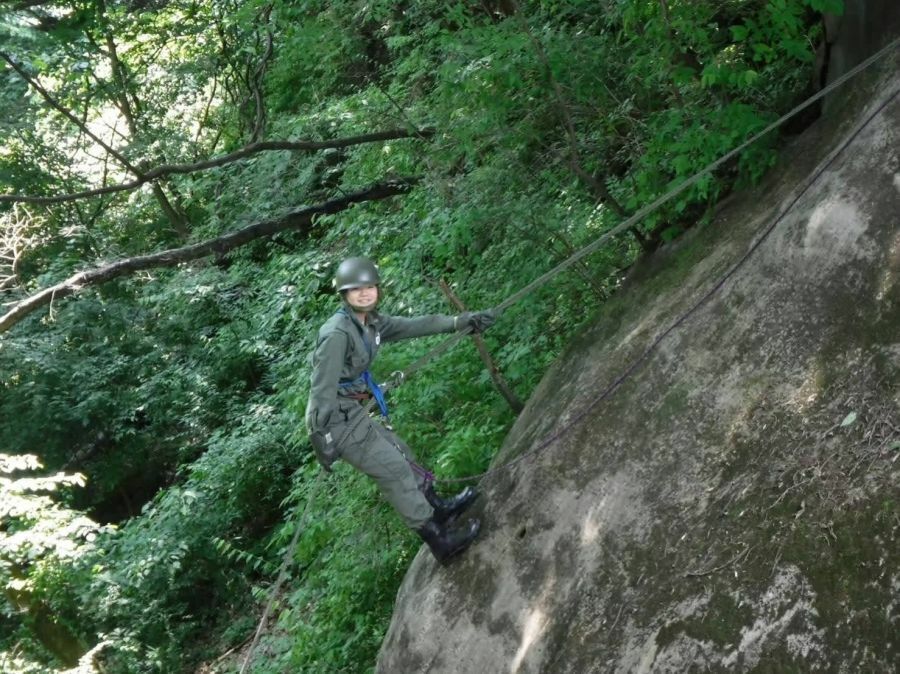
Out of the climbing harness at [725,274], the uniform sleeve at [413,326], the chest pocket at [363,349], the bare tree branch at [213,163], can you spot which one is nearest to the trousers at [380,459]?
the climbing harness at [725,274]

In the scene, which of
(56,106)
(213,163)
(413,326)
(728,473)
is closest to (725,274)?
(728,473)

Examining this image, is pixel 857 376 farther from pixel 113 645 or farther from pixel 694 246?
pixel 113 645

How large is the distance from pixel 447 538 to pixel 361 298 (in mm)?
1514

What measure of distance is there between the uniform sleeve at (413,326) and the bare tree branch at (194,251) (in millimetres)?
4900

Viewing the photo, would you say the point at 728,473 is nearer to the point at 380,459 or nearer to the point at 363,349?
the point at 380,459

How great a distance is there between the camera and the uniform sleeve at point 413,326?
535cm

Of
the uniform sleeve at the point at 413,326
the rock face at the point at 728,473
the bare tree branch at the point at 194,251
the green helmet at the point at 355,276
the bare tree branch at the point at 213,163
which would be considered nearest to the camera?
the rock face at the point at 728,473

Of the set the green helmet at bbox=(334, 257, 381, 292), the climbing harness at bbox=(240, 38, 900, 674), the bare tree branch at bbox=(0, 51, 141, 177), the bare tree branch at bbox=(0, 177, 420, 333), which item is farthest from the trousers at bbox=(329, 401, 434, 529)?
the bare tree branch at bbox=(0, 177, 420, 333)

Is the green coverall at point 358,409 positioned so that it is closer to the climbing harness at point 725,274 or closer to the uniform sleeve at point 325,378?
the uniform sleeve at point 325,378

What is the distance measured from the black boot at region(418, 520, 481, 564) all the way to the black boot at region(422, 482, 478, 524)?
0.58 feet

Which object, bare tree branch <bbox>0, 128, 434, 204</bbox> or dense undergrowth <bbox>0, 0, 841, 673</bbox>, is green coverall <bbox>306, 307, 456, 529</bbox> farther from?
bare tree branch <bbox>0, 128, 434, 204</bbox>

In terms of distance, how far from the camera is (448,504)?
17.8ft

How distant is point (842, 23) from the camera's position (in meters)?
5.17

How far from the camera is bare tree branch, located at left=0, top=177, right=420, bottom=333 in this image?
892cm
